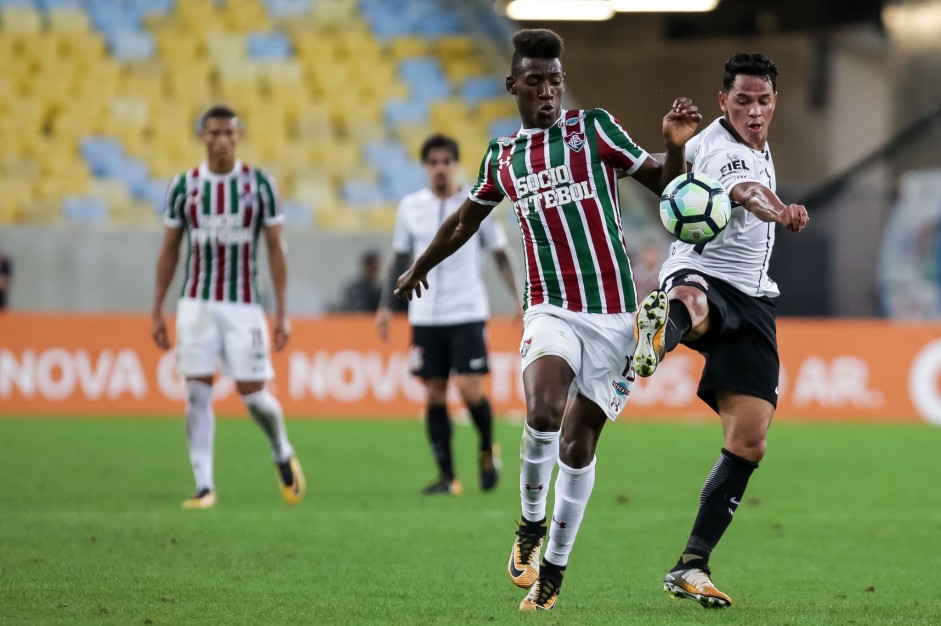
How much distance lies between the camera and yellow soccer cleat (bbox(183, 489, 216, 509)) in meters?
8.98

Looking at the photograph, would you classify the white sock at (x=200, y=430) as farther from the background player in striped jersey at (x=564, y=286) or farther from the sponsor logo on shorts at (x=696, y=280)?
the sponsor logo on shorts at (x=696, y=280)

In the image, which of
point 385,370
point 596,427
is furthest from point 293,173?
point 596,427

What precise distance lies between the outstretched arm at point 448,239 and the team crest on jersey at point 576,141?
0.46 metres

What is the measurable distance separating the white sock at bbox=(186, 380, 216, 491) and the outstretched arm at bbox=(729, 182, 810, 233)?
4.57 m

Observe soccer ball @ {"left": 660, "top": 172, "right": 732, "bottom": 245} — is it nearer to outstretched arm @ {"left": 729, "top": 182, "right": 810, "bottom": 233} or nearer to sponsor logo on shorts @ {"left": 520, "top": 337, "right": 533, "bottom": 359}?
outstretched arm @ {"left": 729, "top": 182, "right": 810, "bottom": 233}

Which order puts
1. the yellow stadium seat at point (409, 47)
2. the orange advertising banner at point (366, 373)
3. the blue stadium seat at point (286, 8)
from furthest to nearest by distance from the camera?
1. the blue stadium seat at point (286, 8)
2. the yellow stadium seat at point (409, 47)
3. the orange advertising banner at point (366, 373)

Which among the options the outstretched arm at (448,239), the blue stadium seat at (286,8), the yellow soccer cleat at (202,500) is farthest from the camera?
the blue stadium seat at (286,8)

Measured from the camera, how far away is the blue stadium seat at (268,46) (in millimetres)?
21672

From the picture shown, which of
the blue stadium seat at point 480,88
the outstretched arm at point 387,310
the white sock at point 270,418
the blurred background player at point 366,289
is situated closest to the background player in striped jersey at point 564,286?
the white sock at point 270,418

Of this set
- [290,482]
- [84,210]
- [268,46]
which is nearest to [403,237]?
[290,482]

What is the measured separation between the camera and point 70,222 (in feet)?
65.1

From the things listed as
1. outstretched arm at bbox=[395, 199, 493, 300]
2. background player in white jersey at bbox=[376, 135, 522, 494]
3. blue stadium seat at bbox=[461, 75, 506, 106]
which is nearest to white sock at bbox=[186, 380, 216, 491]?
background player in white jersey at bbox=[376, 135, 522, 494]

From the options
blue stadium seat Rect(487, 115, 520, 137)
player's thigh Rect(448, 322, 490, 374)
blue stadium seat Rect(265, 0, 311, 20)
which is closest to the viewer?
player's thigh Rect(448, 322, 490, 374)

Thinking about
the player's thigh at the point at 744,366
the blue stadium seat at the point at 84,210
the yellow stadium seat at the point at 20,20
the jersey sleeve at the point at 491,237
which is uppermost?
the yellow stadium seat at the point at 20,20
